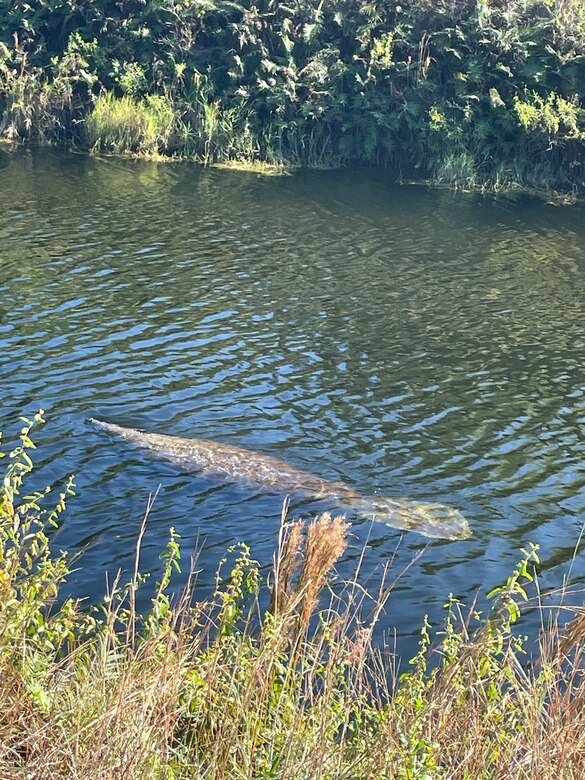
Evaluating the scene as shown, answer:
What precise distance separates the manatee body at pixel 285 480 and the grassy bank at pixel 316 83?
734 inches

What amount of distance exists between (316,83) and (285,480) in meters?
21.3

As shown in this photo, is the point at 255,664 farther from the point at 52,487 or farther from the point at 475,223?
the point at 475,223

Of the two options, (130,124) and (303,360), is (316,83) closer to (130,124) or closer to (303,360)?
(130,124)

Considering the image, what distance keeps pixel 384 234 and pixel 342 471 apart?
1185 centimetres

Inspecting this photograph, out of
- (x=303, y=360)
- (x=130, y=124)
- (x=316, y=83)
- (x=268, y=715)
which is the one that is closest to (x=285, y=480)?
(x=303, y=360)

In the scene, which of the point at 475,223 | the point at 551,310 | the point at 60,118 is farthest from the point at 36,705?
the point at 60,118

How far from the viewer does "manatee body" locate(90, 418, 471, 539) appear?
8766 millimetres

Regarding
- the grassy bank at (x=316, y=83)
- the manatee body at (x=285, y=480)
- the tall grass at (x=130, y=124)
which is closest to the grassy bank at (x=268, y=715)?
the manatee body at (x=285, y=480)

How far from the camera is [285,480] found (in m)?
9.38

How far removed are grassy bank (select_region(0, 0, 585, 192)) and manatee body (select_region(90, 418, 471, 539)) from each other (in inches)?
734

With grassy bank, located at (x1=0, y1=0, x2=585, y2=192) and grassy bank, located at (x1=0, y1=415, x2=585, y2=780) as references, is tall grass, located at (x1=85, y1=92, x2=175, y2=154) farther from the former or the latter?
grassy bank, located at (x1=0, y1=415, x2=585, y2=780)

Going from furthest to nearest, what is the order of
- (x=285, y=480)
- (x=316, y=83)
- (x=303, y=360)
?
(x=316, y=83)
(x=303, y=360)
(x=285, y=480)

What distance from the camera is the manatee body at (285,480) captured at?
877 cm

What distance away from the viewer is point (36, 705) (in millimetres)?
4090
